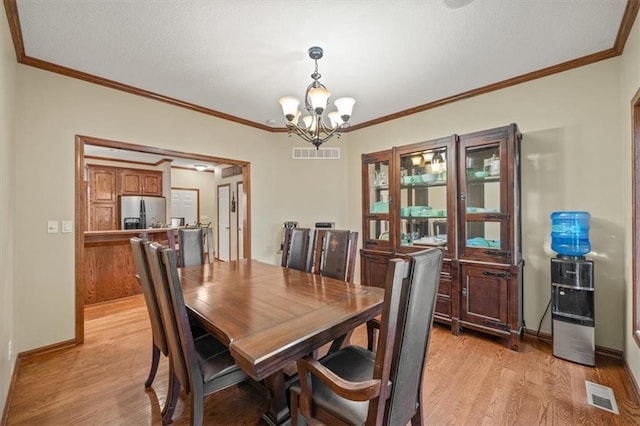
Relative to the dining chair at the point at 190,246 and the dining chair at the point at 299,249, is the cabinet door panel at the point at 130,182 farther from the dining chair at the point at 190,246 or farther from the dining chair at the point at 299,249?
the dining chair at the point at 299,249

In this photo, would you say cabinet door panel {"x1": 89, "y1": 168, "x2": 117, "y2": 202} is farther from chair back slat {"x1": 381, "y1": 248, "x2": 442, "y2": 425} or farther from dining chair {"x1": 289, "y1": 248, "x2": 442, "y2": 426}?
chair back slat {"x1": 381, "y1": 248, "x2": 442, "y2": 425}

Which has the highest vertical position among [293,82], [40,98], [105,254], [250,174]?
[293,82]

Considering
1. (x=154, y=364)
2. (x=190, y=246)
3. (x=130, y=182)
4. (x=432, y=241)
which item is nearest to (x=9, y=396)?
(x=154, y=364)

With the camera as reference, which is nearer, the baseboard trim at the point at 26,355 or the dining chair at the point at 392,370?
the dining chair at the point at 392,370

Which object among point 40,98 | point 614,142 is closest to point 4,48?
point 40,98

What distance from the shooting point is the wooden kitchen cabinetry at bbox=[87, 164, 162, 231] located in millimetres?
6020

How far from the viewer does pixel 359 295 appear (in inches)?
70.6

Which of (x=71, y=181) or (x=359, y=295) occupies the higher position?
(x=71, y=181)

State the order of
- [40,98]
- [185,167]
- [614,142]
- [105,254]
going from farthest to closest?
[185,167], [105,254], [40,98], [614,142]

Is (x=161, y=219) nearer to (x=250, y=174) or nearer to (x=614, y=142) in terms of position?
(x=250, y=174)

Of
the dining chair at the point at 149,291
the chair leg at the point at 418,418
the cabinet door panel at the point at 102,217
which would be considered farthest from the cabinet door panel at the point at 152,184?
the chair leg at the point at 418,418

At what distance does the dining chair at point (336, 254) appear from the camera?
2.35 metres

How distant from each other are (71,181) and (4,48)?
48.4 inches

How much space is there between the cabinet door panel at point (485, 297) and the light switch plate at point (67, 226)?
13.0 ft
